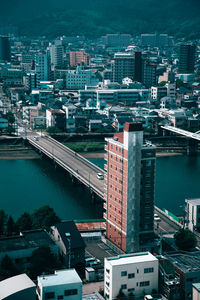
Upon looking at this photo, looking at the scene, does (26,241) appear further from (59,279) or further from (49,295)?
(49,295)

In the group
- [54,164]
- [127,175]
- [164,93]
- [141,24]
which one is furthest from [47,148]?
[141,24]

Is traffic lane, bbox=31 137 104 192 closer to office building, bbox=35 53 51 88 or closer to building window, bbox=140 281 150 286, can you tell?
building window, bbox=140 281 150 286

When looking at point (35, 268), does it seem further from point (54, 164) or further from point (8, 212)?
point (54, 164)

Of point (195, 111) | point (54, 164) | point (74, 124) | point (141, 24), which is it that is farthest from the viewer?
point (141, 24)

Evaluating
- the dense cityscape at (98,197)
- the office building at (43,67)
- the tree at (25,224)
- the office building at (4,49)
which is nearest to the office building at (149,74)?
the dense cityscape at (98,197)

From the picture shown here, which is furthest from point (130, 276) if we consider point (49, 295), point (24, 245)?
Answer: point (24, 245)

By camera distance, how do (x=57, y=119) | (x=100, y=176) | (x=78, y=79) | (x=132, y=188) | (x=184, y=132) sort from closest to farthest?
(x=132, y=188)
(x=100, y=176)
(x=184, y=132)
(x=57, y=119)
(x=78, y=79)
